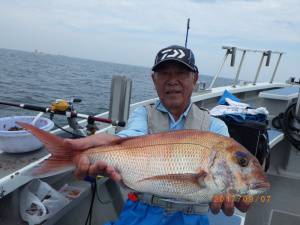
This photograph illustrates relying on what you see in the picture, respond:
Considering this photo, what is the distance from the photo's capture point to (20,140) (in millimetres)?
2908

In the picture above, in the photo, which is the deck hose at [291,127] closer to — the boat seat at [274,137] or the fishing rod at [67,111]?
the boat seat at [274,137]

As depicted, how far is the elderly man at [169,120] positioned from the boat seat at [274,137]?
279cm

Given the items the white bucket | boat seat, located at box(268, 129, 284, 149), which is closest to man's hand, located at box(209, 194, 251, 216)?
the white bucket

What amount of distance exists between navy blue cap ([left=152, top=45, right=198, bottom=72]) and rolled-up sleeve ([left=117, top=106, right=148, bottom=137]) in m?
0.37

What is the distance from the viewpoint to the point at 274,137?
5.41m

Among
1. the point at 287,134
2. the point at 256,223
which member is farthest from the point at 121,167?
the point at 287,134

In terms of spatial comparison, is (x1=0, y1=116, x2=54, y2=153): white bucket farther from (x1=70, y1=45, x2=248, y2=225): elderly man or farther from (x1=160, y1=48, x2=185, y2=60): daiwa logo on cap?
(x1=160, y1=48, x2=185, y2=60): daiwa logo on cap

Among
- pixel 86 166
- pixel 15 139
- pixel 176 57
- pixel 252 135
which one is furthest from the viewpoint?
pixel 252 135

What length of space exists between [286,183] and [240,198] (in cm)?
458

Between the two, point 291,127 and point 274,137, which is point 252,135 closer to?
point 274,137

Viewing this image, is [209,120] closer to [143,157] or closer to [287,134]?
[143,157]

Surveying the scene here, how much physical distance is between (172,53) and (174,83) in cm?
23

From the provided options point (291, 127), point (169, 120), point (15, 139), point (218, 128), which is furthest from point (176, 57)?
point (291, 127)

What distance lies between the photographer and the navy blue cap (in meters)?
2.56
